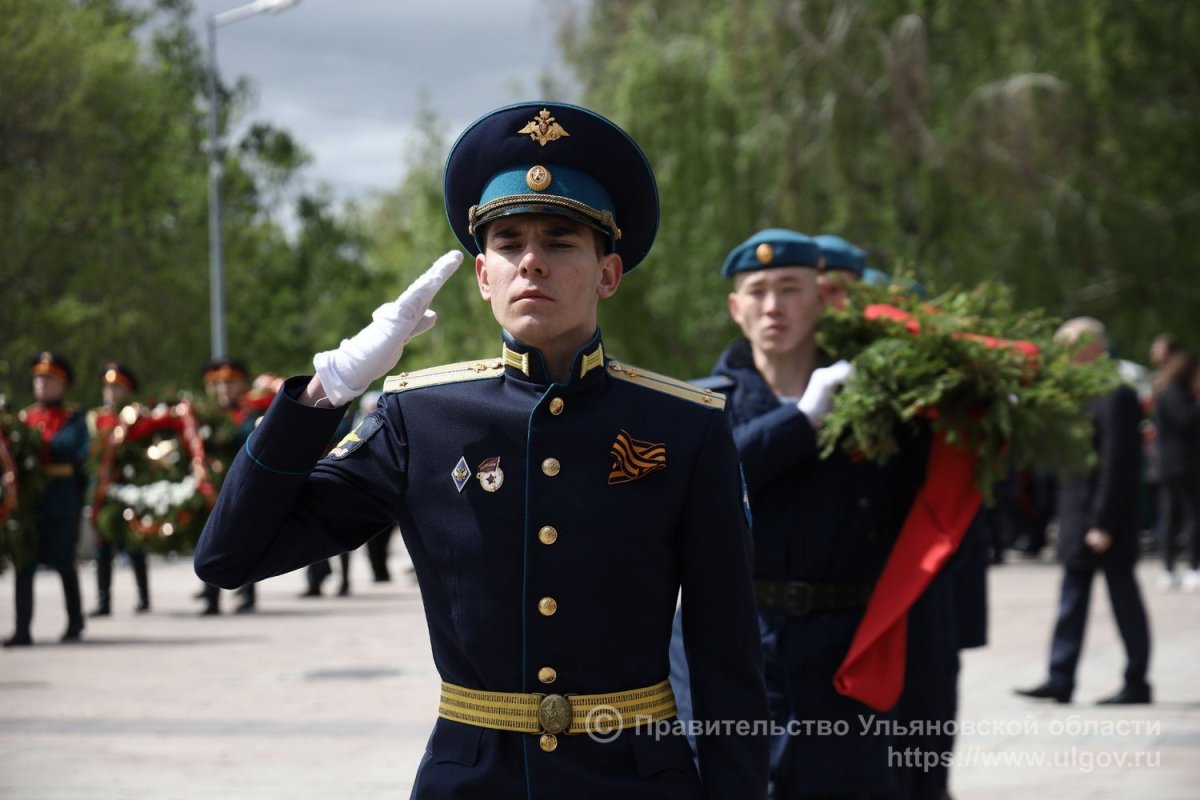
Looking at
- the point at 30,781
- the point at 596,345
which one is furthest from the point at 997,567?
the point at 596,345

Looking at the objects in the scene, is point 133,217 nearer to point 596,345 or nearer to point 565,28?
point 596,345

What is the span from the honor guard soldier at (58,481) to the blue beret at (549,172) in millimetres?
10990

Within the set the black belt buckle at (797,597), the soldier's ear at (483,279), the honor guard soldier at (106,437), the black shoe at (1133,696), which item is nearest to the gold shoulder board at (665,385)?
the soldier's ear at (483,279)

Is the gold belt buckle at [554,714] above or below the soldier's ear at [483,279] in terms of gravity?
below

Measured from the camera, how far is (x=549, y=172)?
3.07 metres

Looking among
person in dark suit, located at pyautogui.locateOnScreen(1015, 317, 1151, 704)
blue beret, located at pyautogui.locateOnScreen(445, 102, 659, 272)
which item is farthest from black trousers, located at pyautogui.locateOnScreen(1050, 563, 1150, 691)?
blue beret, located at pyautogui.locateOnScreen(445, 102, 659, 272)

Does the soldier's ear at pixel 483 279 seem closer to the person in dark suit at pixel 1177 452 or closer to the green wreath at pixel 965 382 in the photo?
the green wreath at pixel 965 382

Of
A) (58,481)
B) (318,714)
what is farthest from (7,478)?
(318,714)

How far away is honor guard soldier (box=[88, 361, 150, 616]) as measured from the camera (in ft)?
51.4

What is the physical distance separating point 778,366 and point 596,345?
8.87 feet

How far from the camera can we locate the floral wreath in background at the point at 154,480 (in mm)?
14828

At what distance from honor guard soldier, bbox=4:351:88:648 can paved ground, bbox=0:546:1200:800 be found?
431 mm

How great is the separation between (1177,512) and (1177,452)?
2.42ft

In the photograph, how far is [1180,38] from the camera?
2400 centimetres
